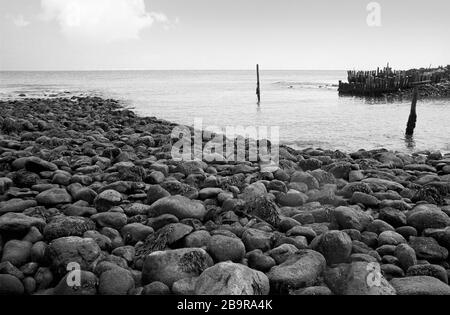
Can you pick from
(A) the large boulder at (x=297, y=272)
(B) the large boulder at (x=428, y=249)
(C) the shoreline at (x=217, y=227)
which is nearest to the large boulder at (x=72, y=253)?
(C) the shoreline at (x=217, y=227)

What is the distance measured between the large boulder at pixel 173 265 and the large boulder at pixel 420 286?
5.58 ft

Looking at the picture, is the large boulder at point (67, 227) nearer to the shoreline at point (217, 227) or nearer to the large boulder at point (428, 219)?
the shoreline at point (217, 227)

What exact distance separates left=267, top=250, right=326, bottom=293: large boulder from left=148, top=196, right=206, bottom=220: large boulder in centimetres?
146

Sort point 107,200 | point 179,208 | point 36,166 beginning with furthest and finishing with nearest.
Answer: point 36,166, point 107,200, point 179,208

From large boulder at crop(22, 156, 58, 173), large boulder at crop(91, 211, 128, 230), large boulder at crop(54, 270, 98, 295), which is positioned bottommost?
large boulder at crop(54, 270, 98, 295)

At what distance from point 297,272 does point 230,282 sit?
706 millimetres

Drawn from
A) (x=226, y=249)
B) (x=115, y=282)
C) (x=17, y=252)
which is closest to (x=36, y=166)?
(x=17, y=252)

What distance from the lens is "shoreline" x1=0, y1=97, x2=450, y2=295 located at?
10.8 ft

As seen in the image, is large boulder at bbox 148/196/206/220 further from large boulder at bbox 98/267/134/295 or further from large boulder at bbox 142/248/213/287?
large boulder at bbox 98/267/134/295

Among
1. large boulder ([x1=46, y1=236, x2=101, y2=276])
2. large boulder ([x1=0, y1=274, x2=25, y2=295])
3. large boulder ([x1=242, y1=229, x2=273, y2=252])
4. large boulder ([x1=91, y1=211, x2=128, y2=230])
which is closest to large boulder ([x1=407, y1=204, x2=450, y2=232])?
large boulder ([x1=242, y1=229, x2=273, y2=252])

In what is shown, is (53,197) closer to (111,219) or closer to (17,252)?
(111,219)

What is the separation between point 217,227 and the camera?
14.6 ft

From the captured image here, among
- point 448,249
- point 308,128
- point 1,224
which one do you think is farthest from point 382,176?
point 308,128

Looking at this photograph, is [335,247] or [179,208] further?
[179,208]
